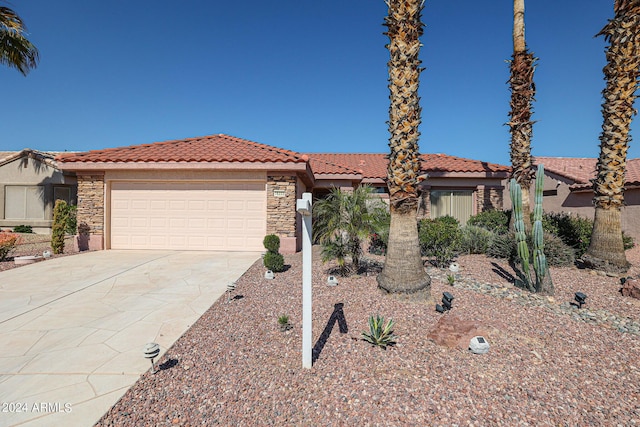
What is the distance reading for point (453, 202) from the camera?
1422cm

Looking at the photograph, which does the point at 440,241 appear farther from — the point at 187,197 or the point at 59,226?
the point at 59,226

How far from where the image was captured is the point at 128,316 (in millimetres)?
4727

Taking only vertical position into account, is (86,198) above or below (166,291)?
above

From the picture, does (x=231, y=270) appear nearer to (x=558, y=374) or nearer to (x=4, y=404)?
(x=4, y=404)

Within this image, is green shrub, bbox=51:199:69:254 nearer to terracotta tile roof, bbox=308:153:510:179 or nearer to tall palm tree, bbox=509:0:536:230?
terracotta tile roof, bbox=308:153:510:179

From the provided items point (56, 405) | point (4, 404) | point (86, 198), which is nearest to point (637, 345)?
point (56, 405)

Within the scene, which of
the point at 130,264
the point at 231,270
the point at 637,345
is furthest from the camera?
the point at 130,264

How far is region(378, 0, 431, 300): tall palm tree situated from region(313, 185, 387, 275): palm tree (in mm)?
1055

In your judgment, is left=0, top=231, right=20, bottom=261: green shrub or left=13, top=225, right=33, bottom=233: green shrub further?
left=13, top=225, right=33, bottom=233: green shrub

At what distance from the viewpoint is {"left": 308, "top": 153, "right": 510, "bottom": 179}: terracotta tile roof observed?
13997mm

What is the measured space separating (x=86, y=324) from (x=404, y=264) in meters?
5.28

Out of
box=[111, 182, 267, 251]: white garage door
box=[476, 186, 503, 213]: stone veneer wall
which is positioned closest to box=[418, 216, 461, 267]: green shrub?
box=[111, 182, 267, 251]: white garage door

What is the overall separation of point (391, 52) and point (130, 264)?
8511 mm

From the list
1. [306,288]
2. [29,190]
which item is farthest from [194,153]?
[29,190]
